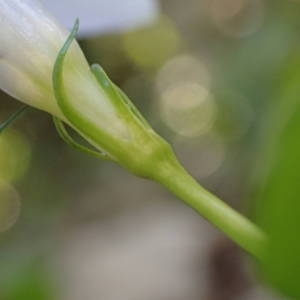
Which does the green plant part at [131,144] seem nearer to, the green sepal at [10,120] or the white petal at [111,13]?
the green sepal at [10,120]

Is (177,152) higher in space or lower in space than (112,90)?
lower

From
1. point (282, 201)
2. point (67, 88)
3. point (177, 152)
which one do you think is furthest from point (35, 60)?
point (177, 152)

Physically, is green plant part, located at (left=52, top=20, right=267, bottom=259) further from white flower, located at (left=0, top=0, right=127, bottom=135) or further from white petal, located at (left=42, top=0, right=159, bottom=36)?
white petal, located at (left=42, top=0, right=159, bottom=36)

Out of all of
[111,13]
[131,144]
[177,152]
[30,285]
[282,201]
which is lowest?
[177,152]

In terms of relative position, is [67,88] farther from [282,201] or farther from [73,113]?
[282,201]

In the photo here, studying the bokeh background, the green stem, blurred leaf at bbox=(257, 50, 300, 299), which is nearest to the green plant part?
the green stem

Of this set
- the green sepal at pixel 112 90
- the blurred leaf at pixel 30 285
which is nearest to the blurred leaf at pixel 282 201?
the green sepal at pixel 112 90
